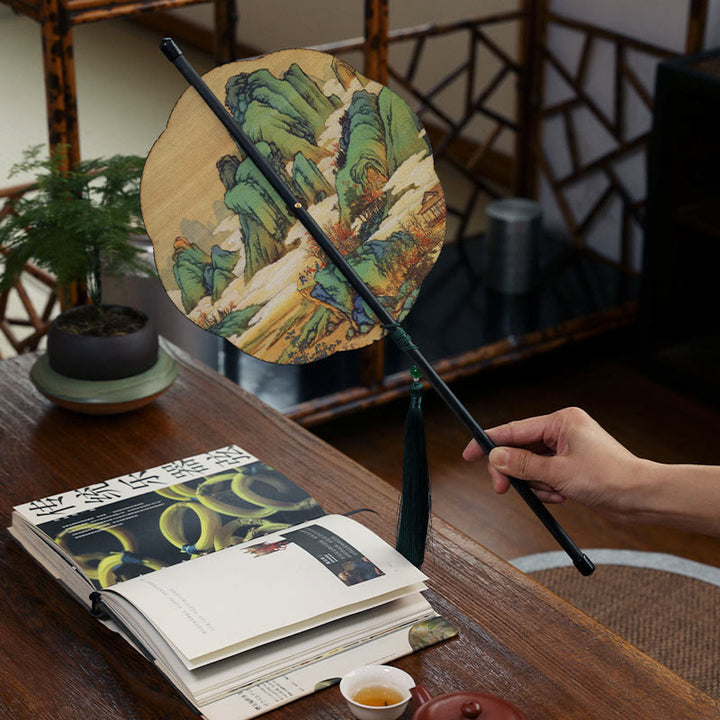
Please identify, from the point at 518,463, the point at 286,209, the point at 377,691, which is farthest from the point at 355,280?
the point at 377,691

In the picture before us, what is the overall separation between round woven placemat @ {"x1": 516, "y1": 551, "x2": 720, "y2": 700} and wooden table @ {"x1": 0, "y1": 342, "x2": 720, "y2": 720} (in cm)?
80

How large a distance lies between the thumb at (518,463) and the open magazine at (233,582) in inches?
6.2

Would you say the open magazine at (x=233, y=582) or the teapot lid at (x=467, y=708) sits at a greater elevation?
the teapot lid at (x=467, y=708)

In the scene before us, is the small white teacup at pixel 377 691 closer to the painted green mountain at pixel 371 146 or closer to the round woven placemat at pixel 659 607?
the painted green mountain at pixel 371 146

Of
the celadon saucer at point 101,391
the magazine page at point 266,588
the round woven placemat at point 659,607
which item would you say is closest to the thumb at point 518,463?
the magazine page at point 266,588

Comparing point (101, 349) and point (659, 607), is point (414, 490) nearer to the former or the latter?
point (101, 349)

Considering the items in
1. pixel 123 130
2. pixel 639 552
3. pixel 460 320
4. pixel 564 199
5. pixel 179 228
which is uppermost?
pixel 179 228

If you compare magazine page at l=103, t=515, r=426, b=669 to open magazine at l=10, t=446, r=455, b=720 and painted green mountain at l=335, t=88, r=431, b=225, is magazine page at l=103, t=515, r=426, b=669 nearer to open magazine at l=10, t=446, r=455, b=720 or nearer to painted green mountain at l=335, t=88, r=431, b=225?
open magazine at l=10, t=446, r=455, b=720

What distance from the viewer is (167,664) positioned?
3.45 feet

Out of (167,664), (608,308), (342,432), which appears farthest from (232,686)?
(608,308)

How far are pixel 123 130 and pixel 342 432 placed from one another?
920mm

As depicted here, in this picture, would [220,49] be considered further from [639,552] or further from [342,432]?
[639,552]

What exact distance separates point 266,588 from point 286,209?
37 cm

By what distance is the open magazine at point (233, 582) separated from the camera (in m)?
1.05
